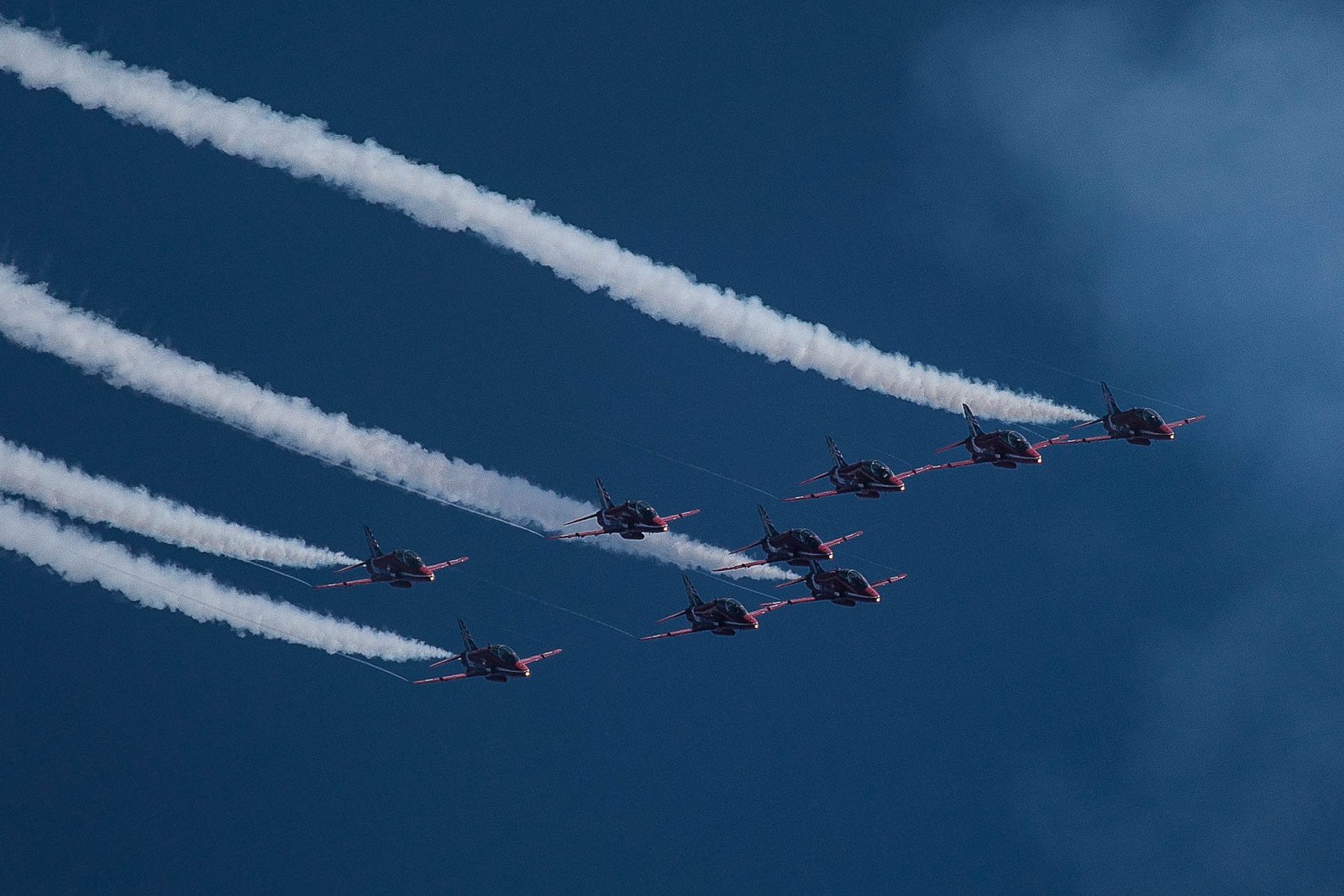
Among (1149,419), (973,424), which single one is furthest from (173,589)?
(1149,419)

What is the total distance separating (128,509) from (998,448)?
32521mm

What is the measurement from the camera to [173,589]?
74.4 m

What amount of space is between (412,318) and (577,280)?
1183 inches

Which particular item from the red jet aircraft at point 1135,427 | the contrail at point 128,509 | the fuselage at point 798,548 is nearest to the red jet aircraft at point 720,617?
the fuselage at point 798,548

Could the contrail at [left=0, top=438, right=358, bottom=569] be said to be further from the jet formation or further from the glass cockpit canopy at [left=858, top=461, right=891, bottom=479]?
the glass cockpit canopy at [left=858, top=461, right=891, bottom=479]

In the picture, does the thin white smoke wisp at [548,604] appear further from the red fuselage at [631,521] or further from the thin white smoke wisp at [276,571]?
the red fuselage at [631,521]

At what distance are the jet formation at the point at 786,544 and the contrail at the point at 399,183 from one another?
5.20 meters

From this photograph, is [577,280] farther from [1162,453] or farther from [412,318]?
[1162,453]

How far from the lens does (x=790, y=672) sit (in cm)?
10456

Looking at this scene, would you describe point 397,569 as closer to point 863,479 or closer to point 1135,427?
point 863,479

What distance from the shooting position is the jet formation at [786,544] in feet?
243

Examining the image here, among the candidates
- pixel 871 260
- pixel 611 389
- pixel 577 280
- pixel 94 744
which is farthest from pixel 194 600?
pixel 871 260

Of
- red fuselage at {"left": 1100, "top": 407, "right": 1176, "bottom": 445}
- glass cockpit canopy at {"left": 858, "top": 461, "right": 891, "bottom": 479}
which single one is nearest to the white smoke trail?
glass cockpit canopy at {"left": 858, "top": 461, "right": 891, "bottom": 479}

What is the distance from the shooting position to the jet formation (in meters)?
73.9
